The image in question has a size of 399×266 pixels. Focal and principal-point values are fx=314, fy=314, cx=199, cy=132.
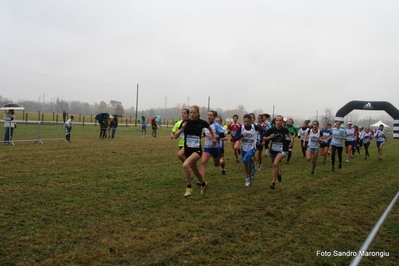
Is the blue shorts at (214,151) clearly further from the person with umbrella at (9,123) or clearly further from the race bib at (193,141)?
the person with umbrella at (9,123)

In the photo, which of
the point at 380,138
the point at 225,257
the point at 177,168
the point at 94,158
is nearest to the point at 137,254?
the point at 225,257

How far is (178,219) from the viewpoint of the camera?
539 centimetres

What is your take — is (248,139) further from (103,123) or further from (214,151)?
(103,123)

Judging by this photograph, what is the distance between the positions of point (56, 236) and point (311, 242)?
12.1 ft

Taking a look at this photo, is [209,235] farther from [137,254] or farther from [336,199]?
[336,199]

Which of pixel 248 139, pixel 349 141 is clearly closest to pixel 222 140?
pixel 248 139

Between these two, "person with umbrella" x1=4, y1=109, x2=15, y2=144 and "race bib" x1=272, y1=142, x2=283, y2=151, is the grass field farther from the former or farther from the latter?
"person with umbrella" x1=4, y1=109, x2=15, y2=144

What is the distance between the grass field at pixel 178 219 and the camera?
4.04 meters

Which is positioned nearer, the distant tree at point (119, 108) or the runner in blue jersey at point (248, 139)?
the runner in blue jersey at point (248, 139)

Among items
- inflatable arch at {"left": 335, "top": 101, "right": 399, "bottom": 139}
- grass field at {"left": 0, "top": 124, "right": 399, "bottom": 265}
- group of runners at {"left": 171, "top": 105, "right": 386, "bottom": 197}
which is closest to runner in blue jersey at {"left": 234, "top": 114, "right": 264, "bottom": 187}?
group of runners at {"left": 171, "top": 105, "right": 386, "bottom": 197}

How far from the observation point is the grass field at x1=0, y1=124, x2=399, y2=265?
4039 mm

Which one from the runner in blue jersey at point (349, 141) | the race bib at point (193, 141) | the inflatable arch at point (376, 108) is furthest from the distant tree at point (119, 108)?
the race bib at point (193, 141)

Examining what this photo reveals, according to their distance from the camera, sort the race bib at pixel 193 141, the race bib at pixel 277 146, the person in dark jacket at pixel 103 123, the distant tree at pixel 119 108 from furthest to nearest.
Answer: the distant tree at pixel 119 108 < the person in dark jacket at pixel 103 123 < the race bib at pixel 277 146 < the race bib at pixel 193 141

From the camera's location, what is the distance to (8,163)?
34.1 ft
